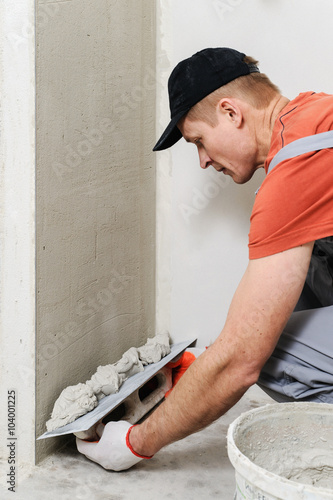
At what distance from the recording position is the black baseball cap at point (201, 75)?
4.71ft

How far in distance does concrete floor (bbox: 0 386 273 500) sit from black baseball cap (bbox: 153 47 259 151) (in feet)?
3.45

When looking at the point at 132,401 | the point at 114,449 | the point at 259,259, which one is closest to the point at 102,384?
the point at 132,401

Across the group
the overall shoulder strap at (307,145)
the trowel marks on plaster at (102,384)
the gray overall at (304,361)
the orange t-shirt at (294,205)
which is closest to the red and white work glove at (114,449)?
the trowel marks on plaster at (102,384)

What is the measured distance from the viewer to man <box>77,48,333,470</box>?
3.71 feet

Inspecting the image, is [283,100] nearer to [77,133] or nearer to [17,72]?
[77,133]

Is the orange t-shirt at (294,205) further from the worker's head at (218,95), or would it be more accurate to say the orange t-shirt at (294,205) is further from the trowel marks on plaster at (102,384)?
the trowel marks on plaster at (102,384)

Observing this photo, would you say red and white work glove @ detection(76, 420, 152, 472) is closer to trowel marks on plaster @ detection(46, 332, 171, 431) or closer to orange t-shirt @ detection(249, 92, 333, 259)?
trowel marks on plaster @ detection(46, 332, 171, 431)

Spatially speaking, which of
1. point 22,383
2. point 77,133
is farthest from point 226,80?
point 22,383

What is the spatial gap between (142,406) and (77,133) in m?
1.01

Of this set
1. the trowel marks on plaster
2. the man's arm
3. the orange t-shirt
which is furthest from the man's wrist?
the orange t-shirt

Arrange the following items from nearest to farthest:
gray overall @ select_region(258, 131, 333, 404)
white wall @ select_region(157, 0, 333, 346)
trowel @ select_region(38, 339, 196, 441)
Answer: gray overall @ select_region(258, 131, 333, 404)
trowel @ select_region(38, 339, 196, 441)
white wall @ select_region(157, 0, 333, 346)

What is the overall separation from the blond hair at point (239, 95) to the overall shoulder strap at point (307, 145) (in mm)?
301

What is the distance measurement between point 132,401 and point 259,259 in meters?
0.92

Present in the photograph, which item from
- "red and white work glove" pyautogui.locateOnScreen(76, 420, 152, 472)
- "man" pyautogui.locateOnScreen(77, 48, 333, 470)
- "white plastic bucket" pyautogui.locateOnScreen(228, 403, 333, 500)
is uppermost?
"man" pyautogui.locateOnScreen(77, 48, 333, 470)
